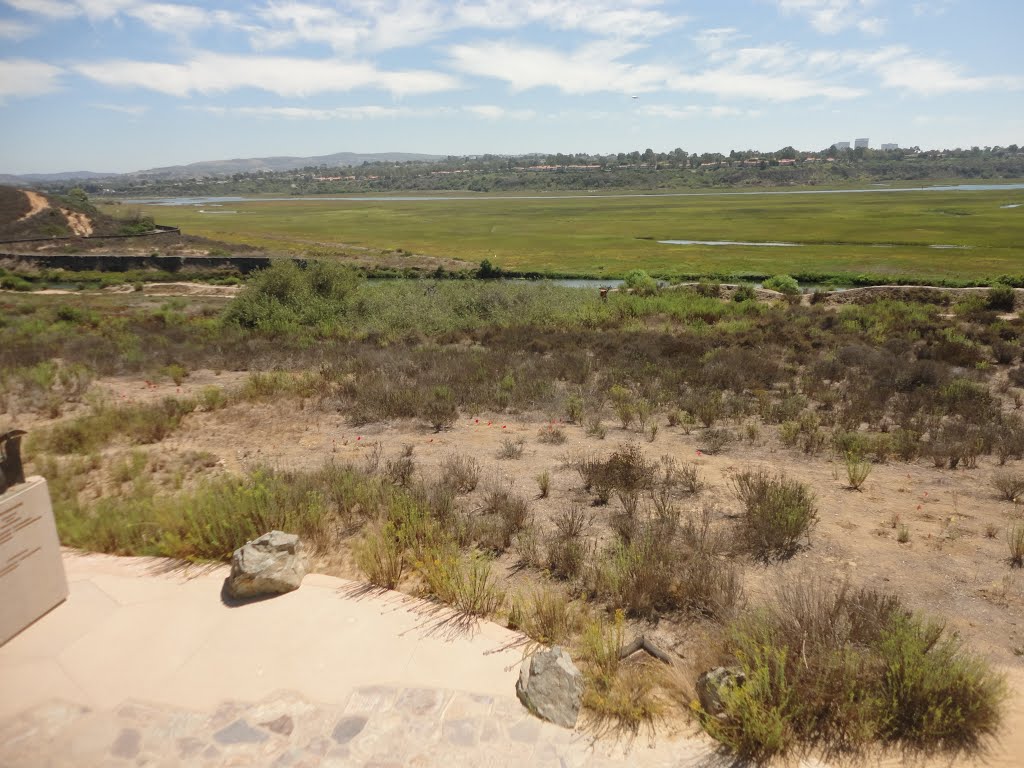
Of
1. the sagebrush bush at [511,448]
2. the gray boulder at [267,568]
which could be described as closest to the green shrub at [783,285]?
the sagebrush bush at [511,448]

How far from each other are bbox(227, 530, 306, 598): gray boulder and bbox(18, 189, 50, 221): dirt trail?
8519 cm

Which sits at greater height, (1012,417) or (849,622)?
(849,622)

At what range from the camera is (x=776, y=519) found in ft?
23.6

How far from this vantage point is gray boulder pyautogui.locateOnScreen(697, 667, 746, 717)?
4.45 meters

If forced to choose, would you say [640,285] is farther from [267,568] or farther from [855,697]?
[855,697]

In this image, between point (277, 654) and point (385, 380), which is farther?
point (385, 380)

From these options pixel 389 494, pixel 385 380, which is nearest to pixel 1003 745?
pixel 389 494

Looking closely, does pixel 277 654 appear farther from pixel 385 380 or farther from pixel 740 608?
pixel 385 380

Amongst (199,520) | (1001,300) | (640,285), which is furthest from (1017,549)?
(640,285)

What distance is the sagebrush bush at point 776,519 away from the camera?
23.2ft

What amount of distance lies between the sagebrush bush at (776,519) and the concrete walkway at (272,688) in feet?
10.6

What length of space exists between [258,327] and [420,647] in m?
23.0

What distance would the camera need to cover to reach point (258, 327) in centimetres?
2570

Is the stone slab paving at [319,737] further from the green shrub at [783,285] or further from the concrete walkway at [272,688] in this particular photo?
the green shrub at [783,285]
